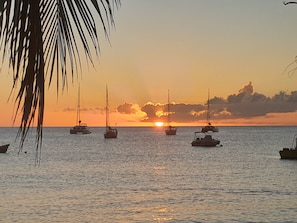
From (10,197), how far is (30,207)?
16.0 feet

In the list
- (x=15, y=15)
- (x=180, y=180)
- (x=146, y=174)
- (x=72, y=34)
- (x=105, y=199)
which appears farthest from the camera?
(x=146, y=174)

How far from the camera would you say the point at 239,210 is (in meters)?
31.2

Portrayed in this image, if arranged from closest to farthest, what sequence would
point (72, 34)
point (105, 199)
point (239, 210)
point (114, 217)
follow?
point (72, 34) → point (114, 217) → point (239, 210) → point (105, 199)

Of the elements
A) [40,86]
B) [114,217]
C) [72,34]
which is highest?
[72,34]

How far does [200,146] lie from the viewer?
356ft

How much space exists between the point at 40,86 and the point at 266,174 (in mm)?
54826

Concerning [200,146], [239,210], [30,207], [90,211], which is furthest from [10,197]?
[200,146]

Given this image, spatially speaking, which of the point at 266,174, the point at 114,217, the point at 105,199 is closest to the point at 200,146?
the point at 266,174

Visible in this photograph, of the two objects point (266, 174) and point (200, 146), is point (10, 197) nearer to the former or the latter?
point (266, 174)

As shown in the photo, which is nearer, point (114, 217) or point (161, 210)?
point (114, 217)

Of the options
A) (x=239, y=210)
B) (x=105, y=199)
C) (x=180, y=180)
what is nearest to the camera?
(x=239, y=210)

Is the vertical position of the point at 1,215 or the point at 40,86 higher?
the point at 40,86

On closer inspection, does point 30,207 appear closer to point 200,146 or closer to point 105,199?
point 105,199

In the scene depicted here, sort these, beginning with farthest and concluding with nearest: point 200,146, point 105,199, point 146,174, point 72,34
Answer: point 200,146, point 146,174, point 105,199, point 72,34
